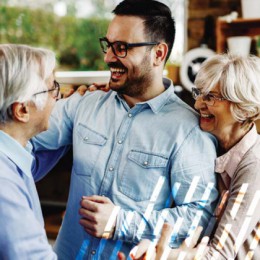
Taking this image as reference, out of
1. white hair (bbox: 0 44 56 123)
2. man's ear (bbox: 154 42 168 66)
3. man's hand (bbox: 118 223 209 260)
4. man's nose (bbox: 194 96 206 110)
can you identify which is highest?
white hair (bbox: 0 44 56 123)

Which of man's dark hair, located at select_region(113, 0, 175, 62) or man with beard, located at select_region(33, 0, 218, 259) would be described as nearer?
man with beard, located at select_region(33, 0, 218, 259)

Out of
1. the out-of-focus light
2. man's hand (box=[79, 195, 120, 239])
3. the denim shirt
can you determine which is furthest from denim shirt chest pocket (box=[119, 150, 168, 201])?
the out-of-focus light

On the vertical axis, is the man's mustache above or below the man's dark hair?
below

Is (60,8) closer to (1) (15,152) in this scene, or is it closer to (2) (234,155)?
(2) (234,155)

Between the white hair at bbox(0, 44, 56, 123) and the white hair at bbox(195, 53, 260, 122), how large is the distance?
0.56 meters

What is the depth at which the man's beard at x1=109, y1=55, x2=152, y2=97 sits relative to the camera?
172 centimetres

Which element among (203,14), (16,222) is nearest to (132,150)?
(16,222)

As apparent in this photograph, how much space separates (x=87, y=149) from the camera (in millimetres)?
1714

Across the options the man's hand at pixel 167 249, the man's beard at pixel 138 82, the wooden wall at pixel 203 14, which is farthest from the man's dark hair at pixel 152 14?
the wooden wall at pixel 203 14

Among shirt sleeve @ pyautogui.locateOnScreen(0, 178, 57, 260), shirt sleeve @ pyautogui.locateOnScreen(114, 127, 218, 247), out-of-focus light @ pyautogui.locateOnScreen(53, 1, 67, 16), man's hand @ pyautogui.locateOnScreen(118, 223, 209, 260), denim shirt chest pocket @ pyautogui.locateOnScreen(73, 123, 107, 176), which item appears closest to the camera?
shirt sleeve @ pyautogui.locateOnScreen(0, 178, 57, 260)

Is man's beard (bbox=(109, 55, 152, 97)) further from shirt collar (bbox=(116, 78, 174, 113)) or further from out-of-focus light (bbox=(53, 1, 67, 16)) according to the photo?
out-of-focus light (bbox=(53, 1, 67, 16))

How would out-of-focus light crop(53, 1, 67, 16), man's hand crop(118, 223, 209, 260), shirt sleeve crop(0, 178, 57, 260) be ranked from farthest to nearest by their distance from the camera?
out-of-focus light crop(53, 1, 67, 16) → man's hand crop(118, 223, 209, 260) → shirt sleeve crop(0, 178, 57, 260)

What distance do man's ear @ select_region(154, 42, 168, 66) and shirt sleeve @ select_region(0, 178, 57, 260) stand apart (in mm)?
835

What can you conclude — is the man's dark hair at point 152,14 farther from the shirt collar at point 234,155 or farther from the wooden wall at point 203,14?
the wooden wall at point 203,14
